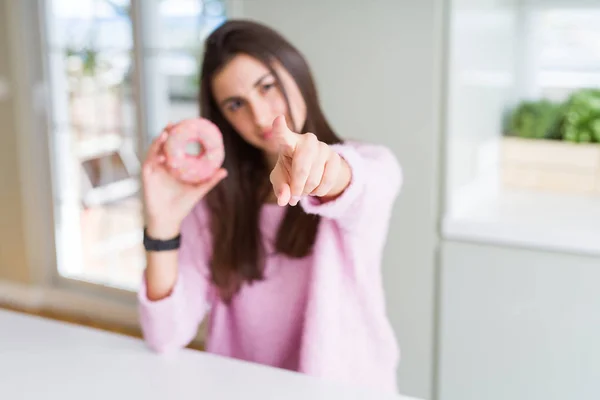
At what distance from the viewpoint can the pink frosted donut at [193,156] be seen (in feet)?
4.11

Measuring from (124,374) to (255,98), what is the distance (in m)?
0.51

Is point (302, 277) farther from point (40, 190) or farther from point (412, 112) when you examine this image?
point (40, 190)

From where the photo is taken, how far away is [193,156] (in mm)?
1279

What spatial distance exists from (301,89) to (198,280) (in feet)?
1.32

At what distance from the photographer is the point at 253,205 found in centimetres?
144

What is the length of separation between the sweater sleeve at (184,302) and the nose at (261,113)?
241mm

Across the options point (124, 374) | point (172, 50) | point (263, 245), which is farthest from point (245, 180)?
point (172, 50)

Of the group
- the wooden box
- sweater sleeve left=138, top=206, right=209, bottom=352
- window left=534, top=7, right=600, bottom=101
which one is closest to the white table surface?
sweater sleeve left=138, top=206, right=209, bottom=352

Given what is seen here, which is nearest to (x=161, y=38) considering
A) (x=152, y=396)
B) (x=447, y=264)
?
(x=447, y=264)

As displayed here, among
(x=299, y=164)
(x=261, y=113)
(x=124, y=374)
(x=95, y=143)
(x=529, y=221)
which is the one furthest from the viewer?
(x=95, y=143)

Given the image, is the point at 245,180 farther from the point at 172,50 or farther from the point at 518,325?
the point at 172,50

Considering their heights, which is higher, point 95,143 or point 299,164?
point 299,164

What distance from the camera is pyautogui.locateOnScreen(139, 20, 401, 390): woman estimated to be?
127 cm

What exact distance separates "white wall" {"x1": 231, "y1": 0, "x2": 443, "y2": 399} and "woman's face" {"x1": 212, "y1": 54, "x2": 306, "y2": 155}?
0.59m
